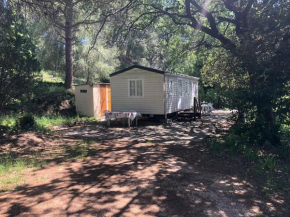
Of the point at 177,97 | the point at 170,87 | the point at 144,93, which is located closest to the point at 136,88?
the point at 144,93

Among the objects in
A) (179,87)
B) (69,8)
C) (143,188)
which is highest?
(69,8)

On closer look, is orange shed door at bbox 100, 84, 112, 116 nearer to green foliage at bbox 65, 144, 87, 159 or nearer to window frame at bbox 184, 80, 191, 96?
window frame at bbox 184, 80, 191, 96

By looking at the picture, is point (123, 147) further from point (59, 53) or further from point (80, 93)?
point (59, 53)

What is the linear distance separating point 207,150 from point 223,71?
2.46 meters

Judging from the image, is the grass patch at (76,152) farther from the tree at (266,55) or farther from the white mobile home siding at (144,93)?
the white mobile home siding at (144,93)

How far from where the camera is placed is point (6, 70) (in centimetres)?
859

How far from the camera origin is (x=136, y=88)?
13.6m

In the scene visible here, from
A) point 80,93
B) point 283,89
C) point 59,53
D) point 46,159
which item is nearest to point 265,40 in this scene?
point 283,89

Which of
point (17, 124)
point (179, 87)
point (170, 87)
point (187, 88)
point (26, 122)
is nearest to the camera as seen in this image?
point (17, 124)

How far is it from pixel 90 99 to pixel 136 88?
122 inches

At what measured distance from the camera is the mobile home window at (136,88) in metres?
13.5

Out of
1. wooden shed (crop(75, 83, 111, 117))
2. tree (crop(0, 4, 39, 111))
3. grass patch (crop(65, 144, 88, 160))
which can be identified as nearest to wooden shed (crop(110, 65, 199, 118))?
wooden shed (crop(75, 83, 111, 117))

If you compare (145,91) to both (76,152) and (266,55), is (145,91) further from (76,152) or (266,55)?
(266,55)

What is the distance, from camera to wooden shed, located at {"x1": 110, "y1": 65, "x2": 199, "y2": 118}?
13.0 m
